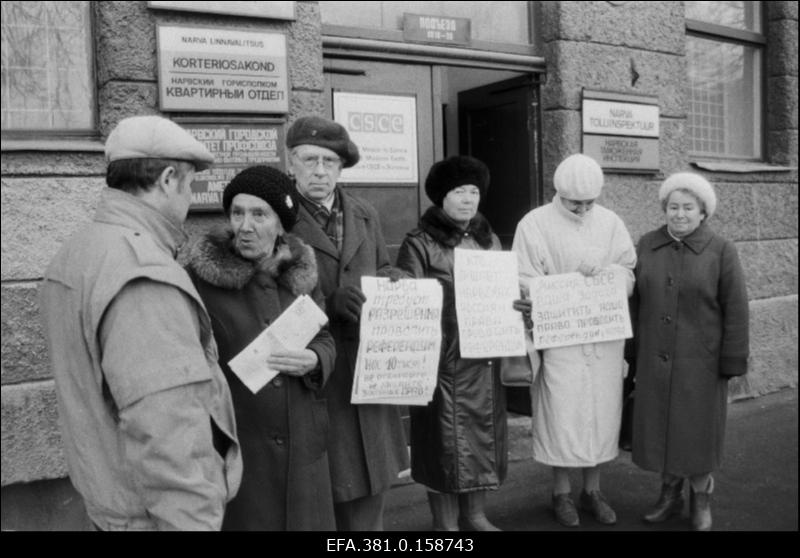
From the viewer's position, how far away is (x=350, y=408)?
3113mm

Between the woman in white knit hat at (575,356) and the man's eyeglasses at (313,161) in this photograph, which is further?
the woman in white knit hat at (575,356)

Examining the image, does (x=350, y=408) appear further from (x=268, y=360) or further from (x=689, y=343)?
(x=689, y=343)

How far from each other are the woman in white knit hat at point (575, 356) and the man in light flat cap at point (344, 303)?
3.66 feet

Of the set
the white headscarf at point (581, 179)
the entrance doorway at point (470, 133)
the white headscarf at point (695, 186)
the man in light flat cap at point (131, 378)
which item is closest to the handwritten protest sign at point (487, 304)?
the white headscarf at point (581, 179)

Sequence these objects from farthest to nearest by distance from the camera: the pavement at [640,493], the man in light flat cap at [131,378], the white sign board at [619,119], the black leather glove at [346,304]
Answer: the white sign board at [619,119] < the pavement at [640,493] < the black leather glove at [346,304] < the man in light flat cap at [131,378]

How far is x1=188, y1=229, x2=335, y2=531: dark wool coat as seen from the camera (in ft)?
8.42

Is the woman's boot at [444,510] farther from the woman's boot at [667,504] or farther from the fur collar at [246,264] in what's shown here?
the fur collar at [246,264]

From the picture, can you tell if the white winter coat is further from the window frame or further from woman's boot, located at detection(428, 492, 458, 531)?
the window frame

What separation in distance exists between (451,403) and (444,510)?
542mm

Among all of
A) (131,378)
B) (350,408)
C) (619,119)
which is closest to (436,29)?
(619,119)

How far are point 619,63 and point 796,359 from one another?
3.36 metres

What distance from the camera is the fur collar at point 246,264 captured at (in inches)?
99.7

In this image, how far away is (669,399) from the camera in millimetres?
4109

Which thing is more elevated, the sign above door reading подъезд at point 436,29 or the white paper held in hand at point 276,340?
the sign above door reading подъезд at point 436,29
